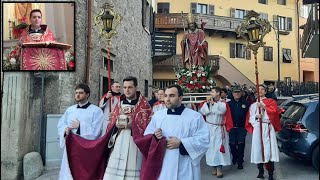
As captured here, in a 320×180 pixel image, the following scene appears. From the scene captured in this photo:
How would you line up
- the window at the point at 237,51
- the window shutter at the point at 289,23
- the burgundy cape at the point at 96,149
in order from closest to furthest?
the burgundy cape at the point at 96,149, the window at the point at 237,51, the window shutter at the point at 289,23

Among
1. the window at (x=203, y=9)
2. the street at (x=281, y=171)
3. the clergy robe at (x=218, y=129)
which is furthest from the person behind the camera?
the window at (x=203, y=9)

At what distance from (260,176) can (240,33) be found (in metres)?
2.76

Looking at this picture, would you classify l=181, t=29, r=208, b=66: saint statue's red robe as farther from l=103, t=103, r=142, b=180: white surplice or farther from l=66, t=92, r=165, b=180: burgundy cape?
l=103, t=103, r=142, b=180: white surplice

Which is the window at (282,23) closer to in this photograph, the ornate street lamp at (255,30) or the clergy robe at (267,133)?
the ornate street lamp at (255,30)

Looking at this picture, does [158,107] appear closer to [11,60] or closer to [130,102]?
[130,102]

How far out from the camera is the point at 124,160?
17.2 feet

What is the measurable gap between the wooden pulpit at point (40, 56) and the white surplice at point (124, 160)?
346cm

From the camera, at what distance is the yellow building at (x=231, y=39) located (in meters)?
28.2

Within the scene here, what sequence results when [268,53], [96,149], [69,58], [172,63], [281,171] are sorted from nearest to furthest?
1. [96,149]
2. [281,171]
3. [69,58]
4. [172,63]
5. [268,53]

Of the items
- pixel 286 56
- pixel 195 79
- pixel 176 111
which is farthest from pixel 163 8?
pixel 176 111

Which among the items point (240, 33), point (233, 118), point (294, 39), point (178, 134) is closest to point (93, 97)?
point (233, 118)

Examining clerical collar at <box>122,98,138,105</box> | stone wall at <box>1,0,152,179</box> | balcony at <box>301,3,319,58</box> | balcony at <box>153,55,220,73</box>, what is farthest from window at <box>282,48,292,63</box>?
clerical collar at <box>122,98,138,105</box>

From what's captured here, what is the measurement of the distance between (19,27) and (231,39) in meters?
24.5

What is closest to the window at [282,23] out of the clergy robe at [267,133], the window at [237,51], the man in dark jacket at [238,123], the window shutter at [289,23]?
the window shutter at [289,23]
